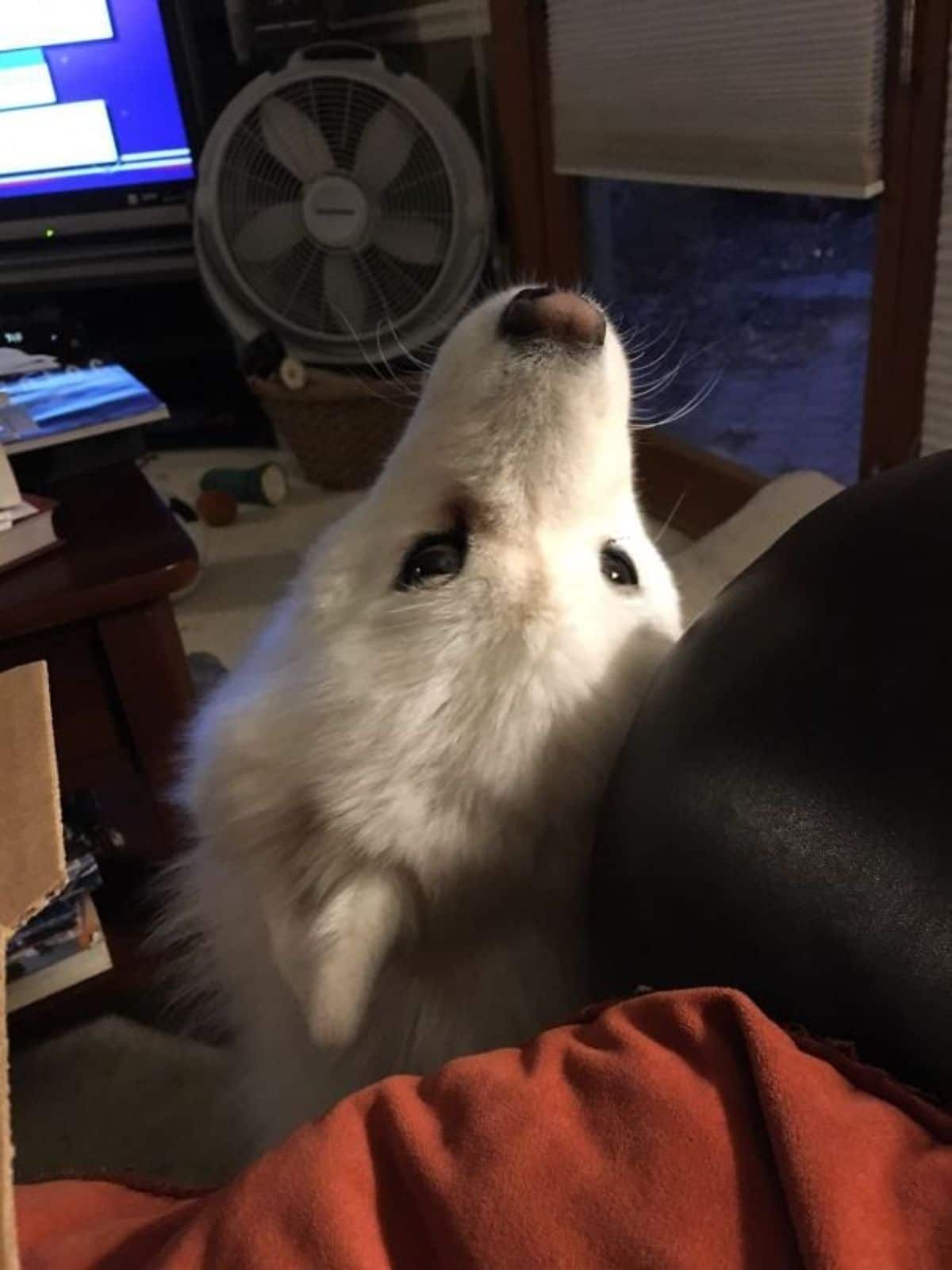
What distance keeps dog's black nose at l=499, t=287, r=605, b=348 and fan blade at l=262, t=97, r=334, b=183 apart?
2.12 meters

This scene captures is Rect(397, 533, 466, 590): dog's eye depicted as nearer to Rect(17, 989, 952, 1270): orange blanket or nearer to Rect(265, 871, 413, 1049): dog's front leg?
Rect(265, 871, 413, 1049): dog's front leg

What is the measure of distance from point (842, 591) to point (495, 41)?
244 centimetres

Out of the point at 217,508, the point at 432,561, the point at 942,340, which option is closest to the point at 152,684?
the point at 432,561

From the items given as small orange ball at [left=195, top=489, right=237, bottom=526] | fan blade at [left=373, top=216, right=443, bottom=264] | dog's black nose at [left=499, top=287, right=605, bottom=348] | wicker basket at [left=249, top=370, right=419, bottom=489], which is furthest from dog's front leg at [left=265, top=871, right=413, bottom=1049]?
fan blade at [left=373, top=216, right=443, bottom=264]

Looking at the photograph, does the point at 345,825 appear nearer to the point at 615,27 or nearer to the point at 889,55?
the point at 889,55

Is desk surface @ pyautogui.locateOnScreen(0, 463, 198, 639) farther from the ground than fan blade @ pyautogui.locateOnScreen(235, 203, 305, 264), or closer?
farther from the ground

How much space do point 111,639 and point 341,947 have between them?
27.5 inches

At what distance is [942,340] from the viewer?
1.77 m

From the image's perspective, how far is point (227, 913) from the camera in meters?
0.89

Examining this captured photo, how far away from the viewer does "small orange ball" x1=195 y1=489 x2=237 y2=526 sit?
2789 mm

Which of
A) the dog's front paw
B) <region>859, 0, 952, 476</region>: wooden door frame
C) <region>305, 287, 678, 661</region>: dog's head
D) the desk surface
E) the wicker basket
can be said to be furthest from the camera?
the wicker basket

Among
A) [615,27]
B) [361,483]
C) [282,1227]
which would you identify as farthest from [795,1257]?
[361,483]

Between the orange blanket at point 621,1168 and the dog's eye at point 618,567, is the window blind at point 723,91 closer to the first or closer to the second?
the dog's eye at point 618,567

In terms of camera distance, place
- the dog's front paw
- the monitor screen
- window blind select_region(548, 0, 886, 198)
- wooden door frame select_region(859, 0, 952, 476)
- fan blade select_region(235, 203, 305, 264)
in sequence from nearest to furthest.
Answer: the dog's front paw, wooden door frame select_region(859, 0, 952, 476), window blind select_region(548, 0, 886, 198), the monitor screen, fan blade select_region(235, 203, 305, 264)
